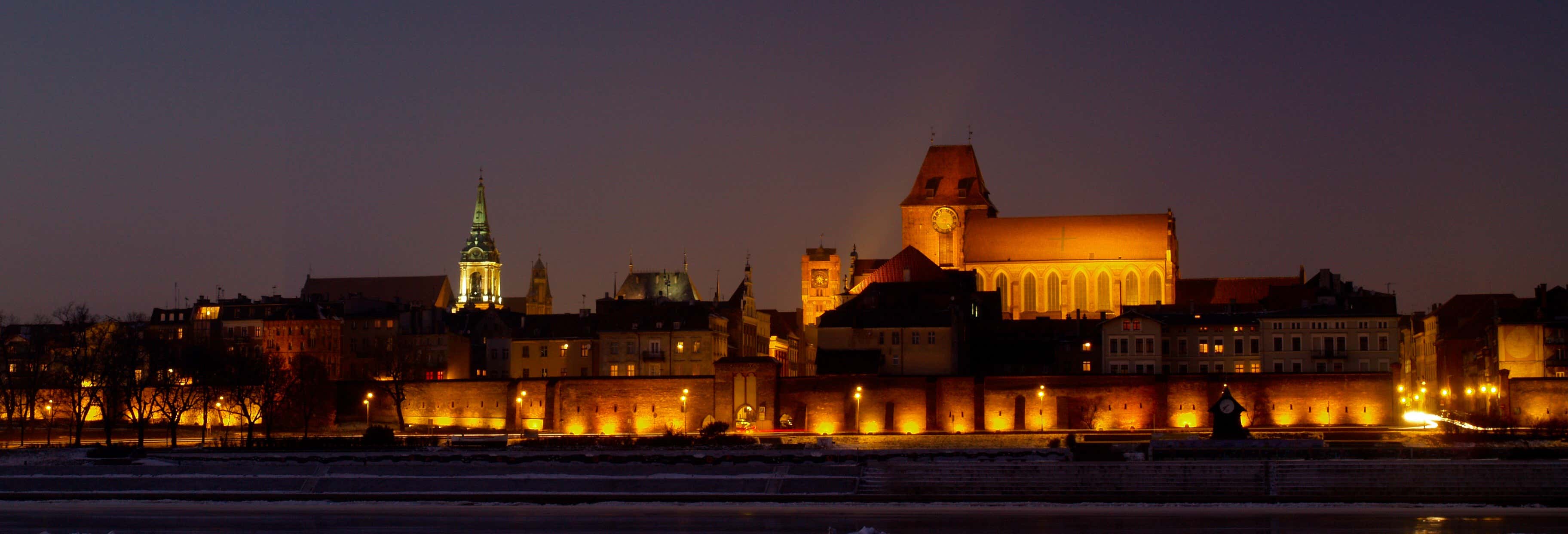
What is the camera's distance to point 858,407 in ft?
287

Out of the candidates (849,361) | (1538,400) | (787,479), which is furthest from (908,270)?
(787,479)

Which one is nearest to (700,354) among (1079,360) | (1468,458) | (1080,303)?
(1079,360)

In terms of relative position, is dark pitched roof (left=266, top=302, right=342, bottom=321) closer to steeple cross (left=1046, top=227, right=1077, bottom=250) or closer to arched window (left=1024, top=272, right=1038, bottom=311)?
arched window (left=1024, top=272, right=1038, bottom=311)

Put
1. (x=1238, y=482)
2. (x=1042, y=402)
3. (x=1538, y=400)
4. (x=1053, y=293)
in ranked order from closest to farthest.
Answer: (x=1238, y=482) → (x=1538, y=400) → (x=1042, y=402) → (x=1053, y=293)

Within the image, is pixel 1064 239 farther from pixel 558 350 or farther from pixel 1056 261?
pixel 558 350

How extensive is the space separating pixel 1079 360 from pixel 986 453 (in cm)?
3400

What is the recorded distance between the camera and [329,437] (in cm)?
8100

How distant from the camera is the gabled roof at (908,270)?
119000mm

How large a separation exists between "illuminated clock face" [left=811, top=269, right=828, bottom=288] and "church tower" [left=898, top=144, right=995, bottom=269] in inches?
246

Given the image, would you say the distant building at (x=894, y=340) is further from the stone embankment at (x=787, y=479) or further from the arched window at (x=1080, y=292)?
the arched window at (x=1080, y=292)

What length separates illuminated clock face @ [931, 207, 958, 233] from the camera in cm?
13650

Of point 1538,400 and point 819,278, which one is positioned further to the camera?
point 819,278

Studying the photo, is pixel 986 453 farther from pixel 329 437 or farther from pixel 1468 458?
pixel 329 437

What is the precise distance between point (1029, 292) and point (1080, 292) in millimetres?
3406
